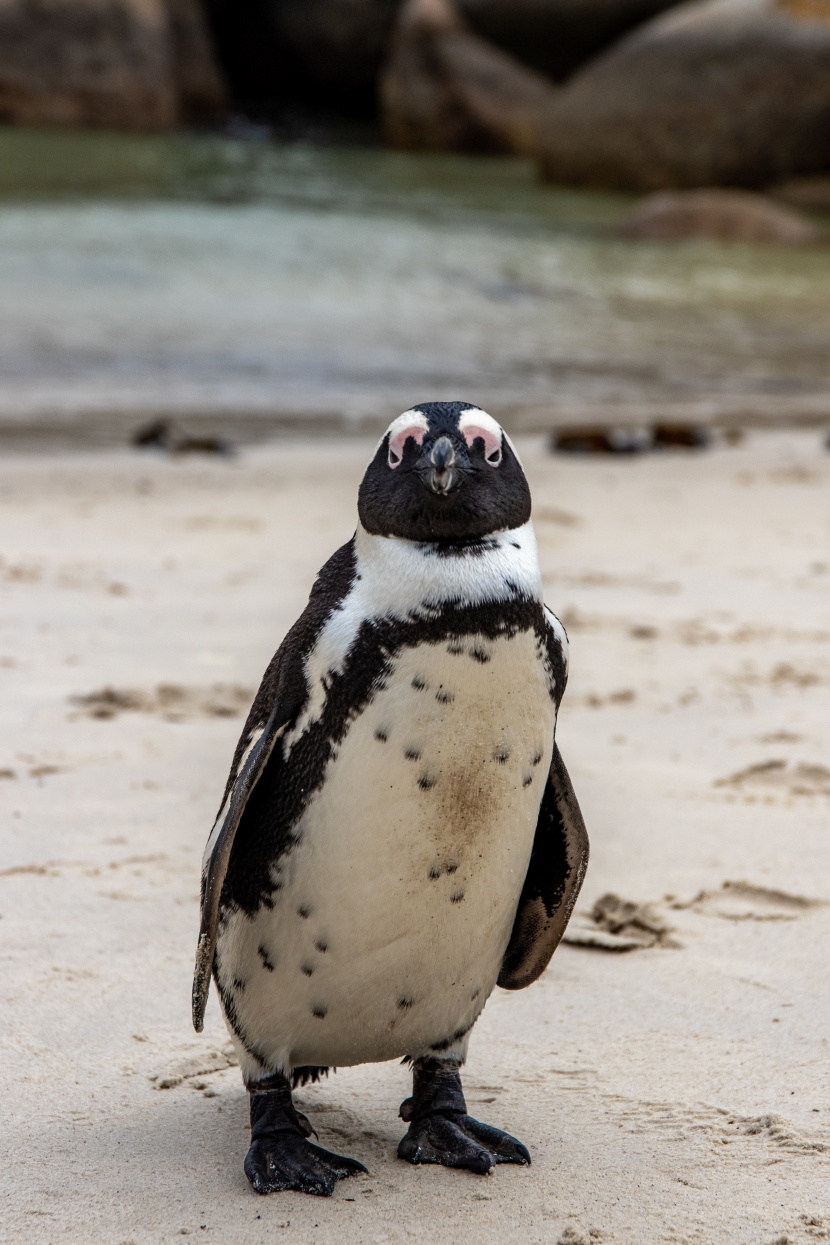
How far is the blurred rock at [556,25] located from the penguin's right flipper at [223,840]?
27448 mm

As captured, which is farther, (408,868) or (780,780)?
(780,780)

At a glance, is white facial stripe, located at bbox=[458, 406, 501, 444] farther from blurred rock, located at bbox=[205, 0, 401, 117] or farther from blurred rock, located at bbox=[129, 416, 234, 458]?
blurred rock, located at bbox=[205, 0, 401, 117]

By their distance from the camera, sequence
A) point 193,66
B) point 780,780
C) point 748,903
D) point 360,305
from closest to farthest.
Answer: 1. point 748,903
2. point 780,780
3. point 360,305
4. point 193,66

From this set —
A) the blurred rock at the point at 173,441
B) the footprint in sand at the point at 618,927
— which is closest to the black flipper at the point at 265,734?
the footprint in sand at the point at 618,927

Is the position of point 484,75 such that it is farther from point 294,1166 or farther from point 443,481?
point 294,1166

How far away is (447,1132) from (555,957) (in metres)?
0.69

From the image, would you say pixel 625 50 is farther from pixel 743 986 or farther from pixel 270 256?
pixel 743 986

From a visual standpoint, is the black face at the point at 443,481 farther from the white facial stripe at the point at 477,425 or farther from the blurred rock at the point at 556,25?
the blurred rock at the point at 556,25

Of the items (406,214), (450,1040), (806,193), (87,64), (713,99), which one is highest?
(87,64)

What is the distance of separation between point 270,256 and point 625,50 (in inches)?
411

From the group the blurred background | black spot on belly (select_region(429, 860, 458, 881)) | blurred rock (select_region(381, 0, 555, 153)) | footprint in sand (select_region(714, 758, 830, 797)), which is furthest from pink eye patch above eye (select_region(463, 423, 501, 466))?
blurred rock (select_region(381, 0, 555, 153))

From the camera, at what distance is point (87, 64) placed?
27.3 metres

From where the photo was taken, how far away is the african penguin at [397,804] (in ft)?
6.41

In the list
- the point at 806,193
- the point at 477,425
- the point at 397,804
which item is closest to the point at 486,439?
the point at 477,425
